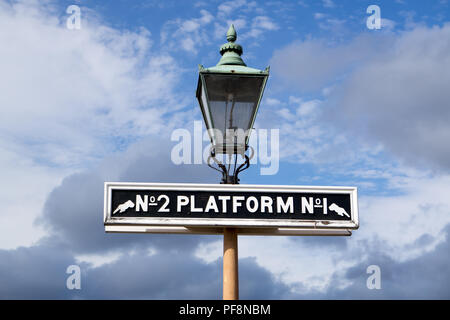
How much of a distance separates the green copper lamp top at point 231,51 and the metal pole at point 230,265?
1.82 meters

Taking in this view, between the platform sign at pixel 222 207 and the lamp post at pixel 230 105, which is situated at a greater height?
the lamp post at pixel 230 105

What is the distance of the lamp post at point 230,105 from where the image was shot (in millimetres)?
8859

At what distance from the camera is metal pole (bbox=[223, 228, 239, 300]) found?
28.1 ft

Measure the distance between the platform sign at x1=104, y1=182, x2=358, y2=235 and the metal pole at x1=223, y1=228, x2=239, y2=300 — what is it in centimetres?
19

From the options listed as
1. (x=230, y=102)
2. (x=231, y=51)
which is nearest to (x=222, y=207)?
(x=230, y=102)

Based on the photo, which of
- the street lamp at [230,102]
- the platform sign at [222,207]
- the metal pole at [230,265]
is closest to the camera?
the platform sign at [222,207]

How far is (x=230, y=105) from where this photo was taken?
358 inches

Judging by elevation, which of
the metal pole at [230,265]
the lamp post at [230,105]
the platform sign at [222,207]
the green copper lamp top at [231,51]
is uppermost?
the green copper lamp top at [231,51]

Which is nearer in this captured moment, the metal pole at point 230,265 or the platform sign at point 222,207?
the platform sign at point 222,207

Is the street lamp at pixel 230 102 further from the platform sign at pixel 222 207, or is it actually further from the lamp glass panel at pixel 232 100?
the platform sign at pixel 222 207

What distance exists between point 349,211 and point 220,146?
60.8 inches

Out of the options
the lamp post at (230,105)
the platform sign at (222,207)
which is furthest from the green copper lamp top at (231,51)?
the platform sign at (222,207)
